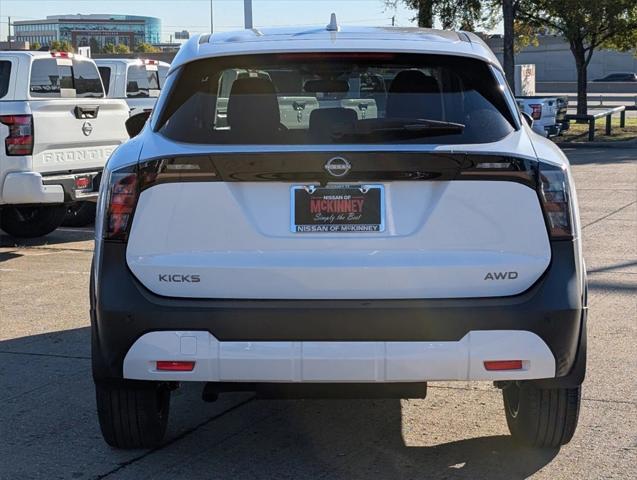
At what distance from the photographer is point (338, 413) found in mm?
5559

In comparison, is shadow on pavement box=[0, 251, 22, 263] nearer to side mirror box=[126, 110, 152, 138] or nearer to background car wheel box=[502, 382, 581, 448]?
side mirror box=[126, 110, 152, 138]

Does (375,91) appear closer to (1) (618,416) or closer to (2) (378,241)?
(2) (378,241)

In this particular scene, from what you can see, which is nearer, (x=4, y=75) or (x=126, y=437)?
(x=126, y=437)

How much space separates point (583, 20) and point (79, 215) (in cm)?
2156

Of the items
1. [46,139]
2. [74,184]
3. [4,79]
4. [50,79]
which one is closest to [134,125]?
[46,139]

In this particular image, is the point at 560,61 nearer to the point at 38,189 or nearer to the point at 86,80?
the point at 86,80

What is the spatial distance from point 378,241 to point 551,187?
706mm

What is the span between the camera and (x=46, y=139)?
1087cm

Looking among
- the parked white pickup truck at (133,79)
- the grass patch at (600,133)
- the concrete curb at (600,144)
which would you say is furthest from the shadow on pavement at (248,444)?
the grass patch at (600,133)

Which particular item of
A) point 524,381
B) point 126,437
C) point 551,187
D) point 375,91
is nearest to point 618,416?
point 524,381

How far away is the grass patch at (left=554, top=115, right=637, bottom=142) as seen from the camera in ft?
94.0

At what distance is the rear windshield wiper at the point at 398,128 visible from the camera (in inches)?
167

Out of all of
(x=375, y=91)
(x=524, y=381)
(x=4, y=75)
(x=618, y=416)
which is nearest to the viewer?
(x=524, y=381)

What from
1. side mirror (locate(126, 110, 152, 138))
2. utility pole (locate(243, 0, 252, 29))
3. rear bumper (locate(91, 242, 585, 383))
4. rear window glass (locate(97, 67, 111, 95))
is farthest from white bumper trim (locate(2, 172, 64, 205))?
utility pole (locate(243, 0, 252, 29))
